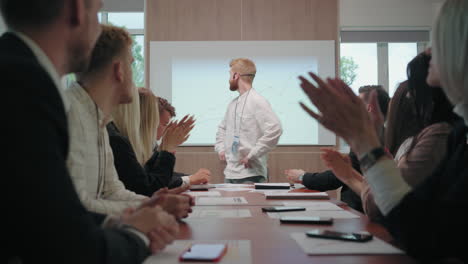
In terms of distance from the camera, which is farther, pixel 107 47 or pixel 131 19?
pixel 131 19

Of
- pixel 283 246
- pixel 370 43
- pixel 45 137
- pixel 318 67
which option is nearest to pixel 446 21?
pixel 283 246

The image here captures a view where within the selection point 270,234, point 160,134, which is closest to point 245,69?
point 160,134

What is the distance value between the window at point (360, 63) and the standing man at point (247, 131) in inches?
106

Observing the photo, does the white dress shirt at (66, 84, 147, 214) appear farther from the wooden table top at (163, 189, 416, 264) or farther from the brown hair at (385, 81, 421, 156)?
the brown hair at (385, 81, 421, 156)

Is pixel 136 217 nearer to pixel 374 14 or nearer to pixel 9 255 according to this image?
pixel 9 255

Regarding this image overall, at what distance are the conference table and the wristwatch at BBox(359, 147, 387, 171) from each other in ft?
0.74

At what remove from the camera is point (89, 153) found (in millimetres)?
1405

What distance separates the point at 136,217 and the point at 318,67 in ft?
15.1

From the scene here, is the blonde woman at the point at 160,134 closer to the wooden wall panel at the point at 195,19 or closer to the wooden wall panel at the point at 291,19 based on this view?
the wooden wall panel at the point at 195,19

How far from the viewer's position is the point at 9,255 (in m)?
0.67

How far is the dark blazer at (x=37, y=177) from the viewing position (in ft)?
1.98

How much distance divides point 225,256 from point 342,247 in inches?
12.1

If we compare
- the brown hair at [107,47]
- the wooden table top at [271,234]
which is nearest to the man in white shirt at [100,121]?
the brown hair at [107,47]

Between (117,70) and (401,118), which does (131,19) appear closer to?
(117,70)
